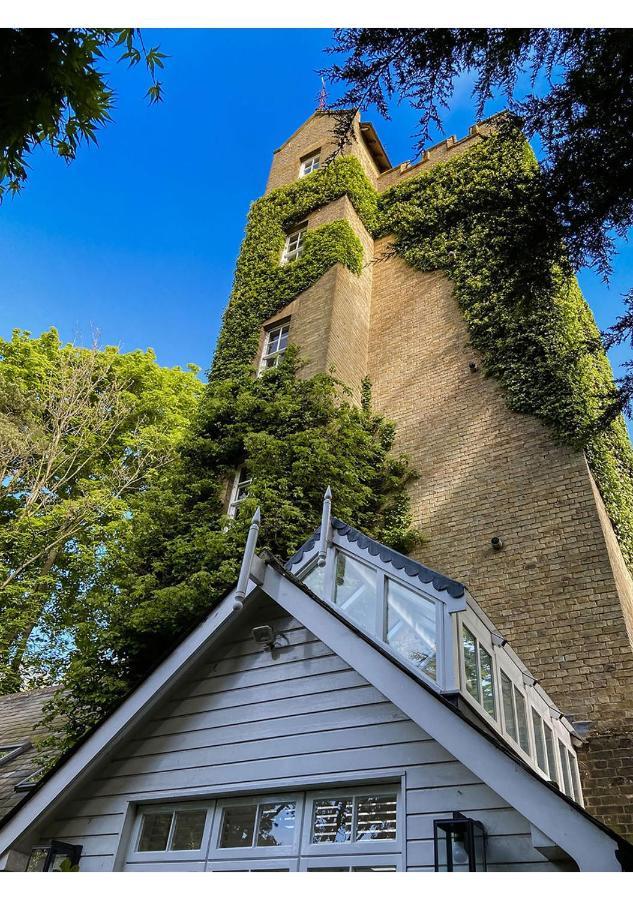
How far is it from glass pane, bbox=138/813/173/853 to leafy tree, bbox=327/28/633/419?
4.98 m

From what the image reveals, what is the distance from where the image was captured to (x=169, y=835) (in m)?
4.99

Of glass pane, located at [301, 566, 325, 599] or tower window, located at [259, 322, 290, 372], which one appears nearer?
glass pane, located at [301, 566, 325, 599]

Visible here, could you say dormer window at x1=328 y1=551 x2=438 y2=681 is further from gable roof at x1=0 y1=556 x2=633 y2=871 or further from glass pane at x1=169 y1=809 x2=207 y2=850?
glass pane at x1=169 y1=809 x2=207 y2=850

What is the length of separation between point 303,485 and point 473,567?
3211 millimetres

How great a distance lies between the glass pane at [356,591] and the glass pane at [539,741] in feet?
6.76

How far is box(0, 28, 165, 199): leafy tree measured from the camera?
14.1ft

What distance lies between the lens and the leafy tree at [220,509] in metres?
9.69

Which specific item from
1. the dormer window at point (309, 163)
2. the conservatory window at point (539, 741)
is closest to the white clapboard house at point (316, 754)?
the conservatory window at point (539, 741)

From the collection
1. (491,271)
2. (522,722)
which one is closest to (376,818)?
(522,722)

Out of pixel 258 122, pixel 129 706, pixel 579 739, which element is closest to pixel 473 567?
pixel 579 739

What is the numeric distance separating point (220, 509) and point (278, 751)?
25.3 feet

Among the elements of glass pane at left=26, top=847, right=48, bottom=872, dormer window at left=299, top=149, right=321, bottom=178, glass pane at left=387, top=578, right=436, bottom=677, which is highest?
dormer window at left=299, top=149, right=321, bottom=178

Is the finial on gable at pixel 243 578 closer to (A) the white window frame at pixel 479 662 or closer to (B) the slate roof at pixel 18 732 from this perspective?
(A) the white window frame at pixel 479 662

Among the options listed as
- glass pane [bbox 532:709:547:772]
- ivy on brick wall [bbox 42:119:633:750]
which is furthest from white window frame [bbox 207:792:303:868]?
ivy on brick wall [bbox 42:119:633:750]
